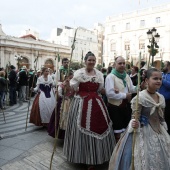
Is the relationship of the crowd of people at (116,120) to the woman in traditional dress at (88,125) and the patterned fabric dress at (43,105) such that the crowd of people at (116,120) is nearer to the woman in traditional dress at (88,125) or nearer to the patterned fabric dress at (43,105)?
the woman in traditional dress at (88,125)

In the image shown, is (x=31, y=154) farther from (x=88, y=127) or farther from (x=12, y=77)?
(x=12, y=77)

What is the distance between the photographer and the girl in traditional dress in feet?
7.06

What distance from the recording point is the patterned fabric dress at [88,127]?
9.63 feet

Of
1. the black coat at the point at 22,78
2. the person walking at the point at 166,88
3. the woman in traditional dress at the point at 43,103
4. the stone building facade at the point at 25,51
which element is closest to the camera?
the person walking at the point at 166,88

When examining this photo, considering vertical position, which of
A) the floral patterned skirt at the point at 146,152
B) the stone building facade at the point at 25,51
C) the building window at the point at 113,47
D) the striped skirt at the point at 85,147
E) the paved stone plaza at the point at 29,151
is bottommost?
the paved stone plaza at the point at 29,151

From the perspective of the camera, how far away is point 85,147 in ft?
9.60

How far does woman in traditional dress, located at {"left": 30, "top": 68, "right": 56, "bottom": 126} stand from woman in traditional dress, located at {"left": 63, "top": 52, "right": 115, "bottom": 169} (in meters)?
2.16

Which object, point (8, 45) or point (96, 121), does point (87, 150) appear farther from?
point (8, 45)

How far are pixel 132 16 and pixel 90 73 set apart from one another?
117 feet

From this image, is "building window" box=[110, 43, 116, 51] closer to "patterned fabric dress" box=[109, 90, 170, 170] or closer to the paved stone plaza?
the paved stone plaza

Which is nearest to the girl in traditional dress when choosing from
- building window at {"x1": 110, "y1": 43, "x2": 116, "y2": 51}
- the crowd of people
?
the crowd of people

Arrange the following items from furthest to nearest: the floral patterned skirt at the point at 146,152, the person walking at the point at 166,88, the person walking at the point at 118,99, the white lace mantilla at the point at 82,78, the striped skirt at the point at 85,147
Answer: the person walking at the point at 166,88
the person walking at the point at 118,99
the white lace mantilla at the point at 82,78
the striped skirt at the point at 85,147
the floral patterned skirt at the point at 146,152

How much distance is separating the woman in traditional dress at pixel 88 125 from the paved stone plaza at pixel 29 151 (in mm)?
283

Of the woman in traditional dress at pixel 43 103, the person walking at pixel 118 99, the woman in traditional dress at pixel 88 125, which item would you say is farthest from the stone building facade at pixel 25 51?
the woman in traditional dress at pixel 88 125
